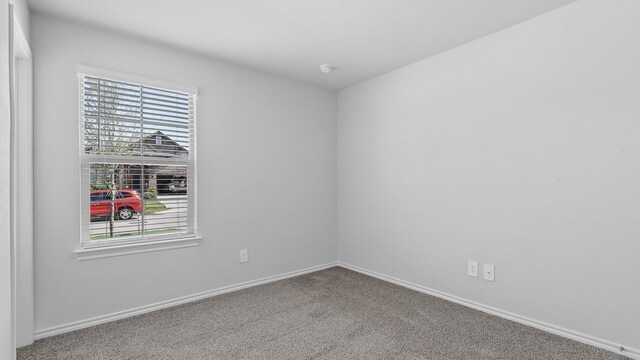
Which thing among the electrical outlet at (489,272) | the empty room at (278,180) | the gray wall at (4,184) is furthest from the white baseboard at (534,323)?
the gray wall at (4,184)

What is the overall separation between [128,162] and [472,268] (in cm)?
301

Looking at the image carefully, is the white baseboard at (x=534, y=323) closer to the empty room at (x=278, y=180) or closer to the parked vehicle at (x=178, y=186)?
the empty room at (x=278, y=180)

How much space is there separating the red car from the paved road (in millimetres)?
56

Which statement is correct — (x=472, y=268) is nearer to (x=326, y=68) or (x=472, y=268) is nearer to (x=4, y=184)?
(x=326, y=68)

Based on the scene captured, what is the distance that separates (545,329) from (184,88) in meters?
3.45

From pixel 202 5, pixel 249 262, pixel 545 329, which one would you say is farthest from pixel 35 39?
pixel 545 329

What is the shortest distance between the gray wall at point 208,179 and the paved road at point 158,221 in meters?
0.15

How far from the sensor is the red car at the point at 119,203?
242cm

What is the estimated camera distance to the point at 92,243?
94.4 inches

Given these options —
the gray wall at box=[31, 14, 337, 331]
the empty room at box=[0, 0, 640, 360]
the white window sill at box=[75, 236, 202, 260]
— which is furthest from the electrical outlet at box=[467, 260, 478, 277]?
the white window sill at box=[75, 236, 202, 260]

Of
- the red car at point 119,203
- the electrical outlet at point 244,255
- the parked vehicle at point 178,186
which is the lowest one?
the electrical outlet at point 244,255

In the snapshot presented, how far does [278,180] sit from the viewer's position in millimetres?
3484

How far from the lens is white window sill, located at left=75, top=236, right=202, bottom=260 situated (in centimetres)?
235

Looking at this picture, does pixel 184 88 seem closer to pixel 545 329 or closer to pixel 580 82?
pixel 580 82
